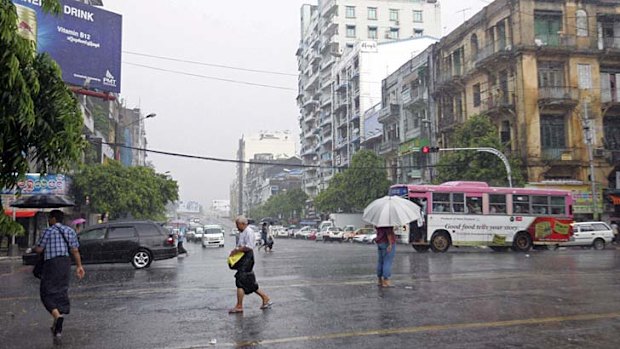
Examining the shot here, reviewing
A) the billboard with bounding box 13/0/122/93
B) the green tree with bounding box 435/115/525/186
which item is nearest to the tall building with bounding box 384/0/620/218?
the green tree with bounding box 435/115/525/186

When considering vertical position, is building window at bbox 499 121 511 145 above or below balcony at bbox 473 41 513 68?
below

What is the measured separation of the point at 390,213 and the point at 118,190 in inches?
1154

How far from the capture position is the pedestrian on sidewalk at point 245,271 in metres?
→ 8.88

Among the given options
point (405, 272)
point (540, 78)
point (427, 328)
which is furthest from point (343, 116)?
point (427, 328)

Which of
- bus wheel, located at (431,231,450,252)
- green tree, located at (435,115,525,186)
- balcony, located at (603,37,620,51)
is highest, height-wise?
balcony, located at (603,37,620,51)

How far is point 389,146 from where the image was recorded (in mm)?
58000

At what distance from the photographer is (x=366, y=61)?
71.8 metres

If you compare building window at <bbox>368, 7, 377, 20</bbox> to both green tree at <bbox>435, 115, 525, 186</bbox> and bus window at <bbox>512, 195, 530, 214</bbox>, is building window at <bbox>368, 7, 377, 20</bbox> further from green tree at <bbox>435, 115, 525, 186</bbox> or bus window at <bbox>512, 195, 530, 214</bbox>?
bus window at <bbox>512, 195, 530, 214</bbox>

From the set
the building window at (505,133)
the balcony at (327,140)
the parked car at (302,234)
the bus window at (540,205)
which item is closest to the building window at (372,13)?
the balcony at (327,140)

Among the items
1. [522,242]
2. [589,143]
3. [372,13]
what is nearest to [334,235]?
[589,143]

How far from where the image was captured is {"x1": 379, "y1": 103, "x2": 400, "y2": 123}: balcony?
5625cm

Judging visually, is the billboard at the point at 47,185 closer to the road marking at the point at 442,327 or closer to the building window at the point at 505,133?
the road marking at the point at 442,327

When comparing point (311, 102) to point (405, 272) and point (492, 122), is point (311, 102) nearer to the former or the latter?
point (492, 122)

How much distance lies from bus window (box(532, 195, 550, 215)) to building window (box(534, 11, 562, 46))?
16439mm
